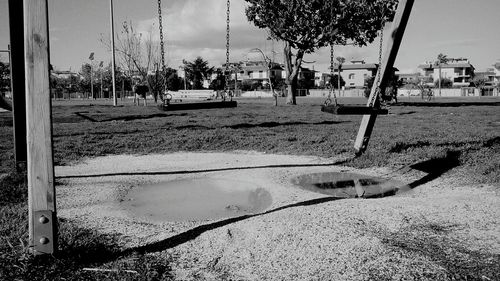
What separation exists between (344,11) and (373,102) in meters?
21.5

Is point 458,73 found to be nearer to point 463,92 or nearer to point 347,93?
point 463,92

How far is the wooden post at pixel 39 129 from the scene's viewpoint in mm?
3334

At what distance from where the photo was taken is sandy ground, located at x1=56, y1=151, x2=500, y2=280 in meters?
3.44

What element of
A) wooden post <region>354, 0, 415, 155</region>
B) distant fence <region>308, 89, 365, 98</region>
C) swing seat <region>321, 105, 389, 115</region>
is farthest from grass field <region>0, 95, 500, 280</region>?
distant fence <region>308, 89, 365, 98</region>

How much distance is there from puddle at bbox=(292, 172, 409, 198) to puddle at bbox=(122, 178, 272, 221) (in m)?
0.97

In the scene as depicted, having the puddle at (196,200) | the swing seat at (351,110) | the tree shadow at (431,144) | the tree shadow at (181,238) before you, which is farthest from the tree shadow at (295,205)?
the swing seat at (351,110)

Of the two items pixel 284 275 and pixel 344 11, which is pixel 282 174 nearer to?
pixel 284 275

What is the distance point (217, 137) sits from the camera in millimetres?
11422

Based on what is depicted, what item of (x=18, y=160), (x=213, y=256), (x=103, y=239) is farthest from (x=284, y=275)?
A: (x=18, y=160)

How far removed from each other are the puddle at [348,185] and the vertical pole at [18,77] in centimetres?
455

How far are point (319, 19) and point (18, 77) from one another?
80.3 ft

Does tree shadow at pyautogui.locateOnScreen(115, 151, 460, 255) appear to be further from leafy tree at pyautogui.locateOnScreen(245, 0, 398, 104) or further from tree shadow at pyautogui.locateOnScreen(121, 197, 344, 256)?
leafy tree at pyautogui.locateOnScreen(245, 0, 398, 104)

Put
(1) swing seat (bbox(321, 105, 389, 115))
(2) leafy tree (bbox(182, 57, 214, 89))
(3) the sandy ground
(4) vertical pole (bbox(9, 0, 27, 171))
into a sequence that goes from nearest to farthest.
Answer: (3) the sandy ground
(4) vertical pole (bbox(9, 0, 27, 171))
(1) swing seat (bbox(321, 105, 389, 115))
(2) leafy tree (bbox(182, 57, 214, 89))

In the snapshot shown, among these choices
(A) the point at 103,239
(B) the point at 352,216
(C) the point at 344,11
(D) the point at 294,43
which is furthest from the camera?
(D) the point at 294,43
